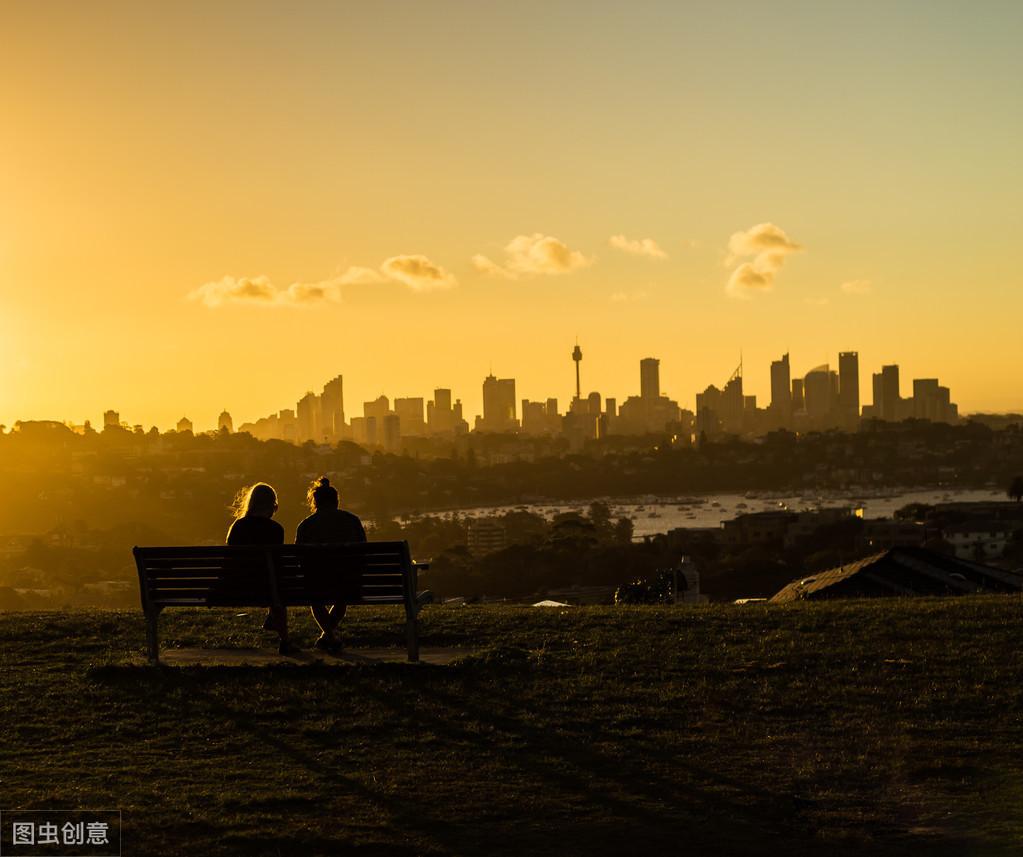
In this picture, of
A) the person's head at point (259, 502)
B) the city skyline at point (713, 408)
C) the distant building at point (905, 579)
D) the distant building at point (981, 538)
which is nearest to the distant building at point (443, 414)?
the city skyline at point (713, 408)

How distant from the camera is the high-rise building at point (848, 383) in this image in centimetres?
17262

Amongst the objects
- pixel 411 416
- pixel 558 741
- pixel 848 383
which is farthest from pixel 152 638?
pixel 848 383

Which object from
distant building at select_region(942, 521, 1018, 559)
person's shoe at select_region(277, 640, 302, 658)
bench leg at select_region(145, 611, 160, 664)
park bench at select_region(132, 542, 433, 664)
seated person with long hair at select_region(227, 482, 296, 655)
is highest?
seated person with long hair at select_region(227, 482, 296, 655)

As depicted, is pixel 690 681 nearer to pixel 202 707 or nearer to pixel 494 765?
pixel 494 765

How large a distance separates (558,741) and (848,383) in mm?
177470

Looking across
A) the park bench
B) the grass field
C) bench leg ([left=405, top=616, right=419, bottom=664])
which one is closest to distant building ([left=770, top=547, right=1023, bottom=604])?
the grass field

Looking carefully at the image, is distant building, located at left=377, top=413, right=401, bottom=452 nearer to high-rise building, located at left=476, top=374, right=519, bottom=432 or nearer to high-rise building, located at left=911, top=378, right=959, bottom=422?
high-rise building, located at left=476, top=374, right=519, bottom=432

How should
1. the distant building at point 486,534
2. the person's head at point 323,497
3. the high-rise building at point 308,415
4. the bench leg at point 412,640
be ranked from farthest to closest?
the high-rise building at point 308,415 < the distant building at point 486,534 < the person's head at point 323,497 < the bench leg at point 412,640

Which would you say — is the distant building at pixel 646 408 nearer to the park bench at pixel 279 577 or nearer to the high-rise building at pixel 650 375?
the high-rise building at pixel 650 375

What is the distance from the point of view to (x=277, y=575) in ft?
26.4

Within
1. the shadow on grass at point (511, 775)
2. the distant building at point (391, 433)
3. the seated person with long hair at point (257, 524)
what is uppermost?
the distant building at point (391, 433)

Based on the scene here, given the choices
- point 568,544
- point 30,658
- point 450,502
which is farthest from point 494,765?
point 450,502

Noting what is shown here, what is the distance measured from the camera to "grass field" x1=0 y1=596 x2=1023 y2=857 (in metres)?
5.09

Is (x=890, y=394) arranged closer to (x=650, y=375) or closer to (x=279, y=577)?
(x=650, y=375)
